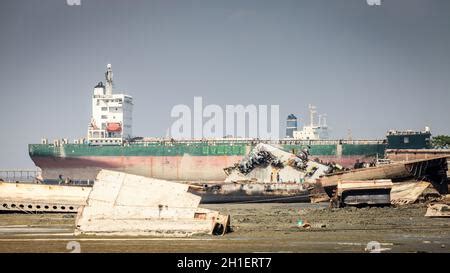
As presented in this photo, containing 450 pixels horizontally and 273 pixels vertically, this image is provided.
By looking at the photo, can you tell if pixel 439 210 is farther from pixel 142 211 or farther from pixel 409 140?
pixel 409 140

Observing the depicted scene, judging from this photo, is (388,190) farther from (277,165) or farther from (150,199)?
(277,165)

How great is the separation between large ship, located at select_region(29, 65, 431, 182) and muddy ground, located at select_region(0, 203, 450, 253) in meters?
46.3

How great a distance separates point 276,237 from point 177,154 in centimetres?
5367

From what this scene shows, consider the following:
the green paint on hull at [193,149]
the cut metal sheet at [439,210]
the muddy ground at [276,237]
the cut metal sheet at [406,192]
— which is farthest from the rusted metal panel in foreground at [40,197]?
the green paint on hull at [193,149]

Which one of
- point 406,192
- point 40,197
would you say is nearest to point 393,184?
point 406,192

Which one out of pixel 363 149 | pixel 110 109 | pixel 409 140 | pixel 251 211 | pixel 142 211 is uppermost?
pixel 110 109

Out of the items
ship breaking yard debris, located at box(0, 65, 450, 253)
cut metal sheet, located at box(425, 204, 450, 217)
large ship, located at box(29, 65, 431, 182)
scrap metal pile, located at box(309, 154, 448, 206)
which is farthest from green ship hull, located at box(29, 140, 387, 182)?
cut metal sheet, located at box(425, 204, 450, 217)

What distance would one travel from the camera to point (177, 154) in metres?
68.1

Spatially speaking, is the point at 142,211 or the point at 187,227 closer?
the point at 187,227

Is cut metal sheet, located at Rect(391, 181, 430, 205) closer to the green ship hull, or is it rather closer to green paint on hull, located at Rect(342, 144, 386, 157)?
the green ship hull

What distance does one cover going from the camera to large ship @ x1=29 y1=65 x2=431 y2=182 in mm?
66812

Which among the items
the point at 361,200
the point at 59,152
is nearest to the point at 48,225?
the point at 361,200

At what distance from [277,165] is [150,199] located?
29151mm

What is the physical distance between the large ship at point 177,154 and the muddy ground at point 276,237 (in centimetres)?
Result: 4635
